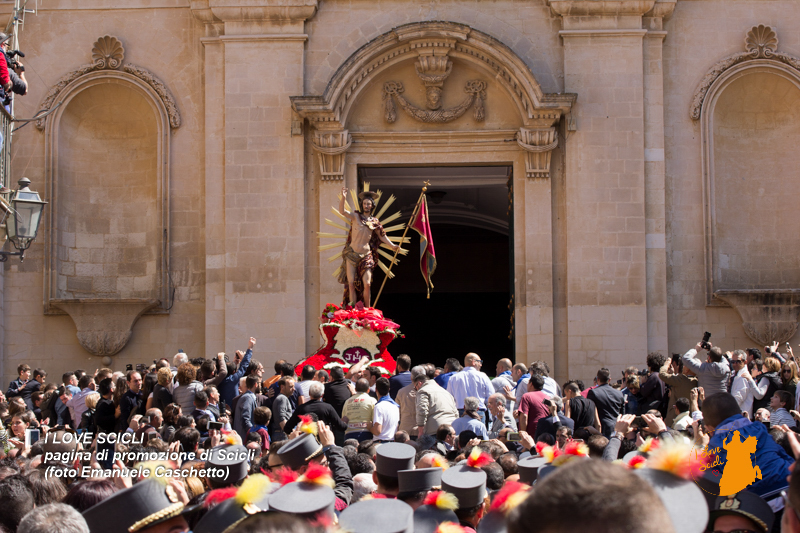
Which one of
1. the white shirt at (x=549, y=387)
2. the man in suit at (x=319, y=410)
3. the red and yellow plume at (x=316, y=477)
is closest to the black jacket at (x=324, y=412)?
the man in suit at (x=319, y=410)

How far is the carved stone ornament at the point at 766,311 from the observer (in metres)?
16.5

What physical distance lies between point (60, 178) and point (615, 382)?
10.7 m

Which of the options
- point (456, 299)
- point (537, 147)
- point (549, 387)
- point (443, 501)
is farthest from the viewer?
point (456, 299)

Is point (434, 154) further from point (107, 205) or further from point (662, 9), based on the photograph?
point (107, 205)

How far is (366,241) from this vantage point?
15.1 meters

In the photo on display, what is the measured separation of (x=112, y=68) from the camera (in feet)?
57.2

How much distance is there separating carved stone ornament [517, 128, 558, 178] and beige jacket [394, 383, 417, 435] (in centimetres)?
779

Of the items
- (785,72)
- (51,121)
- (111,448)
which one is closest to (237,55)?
(51,121)

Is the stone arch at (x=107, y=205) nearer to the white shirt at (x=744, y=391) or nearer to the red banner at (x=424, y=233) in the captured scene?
the red banner at (x=424, y=233)

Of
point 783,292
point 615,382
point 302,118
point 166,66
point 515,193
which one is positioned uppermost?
point 166,66

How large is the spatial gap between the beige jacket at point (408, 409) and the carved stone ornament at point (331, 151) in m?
7.55

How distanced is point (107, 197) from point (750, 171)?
1210 cm

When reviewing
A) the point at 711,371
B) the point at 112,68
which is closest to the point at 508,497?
the point at 711,371

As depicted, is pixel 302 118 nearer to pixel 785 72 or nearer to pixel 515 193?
pixel 515 193
